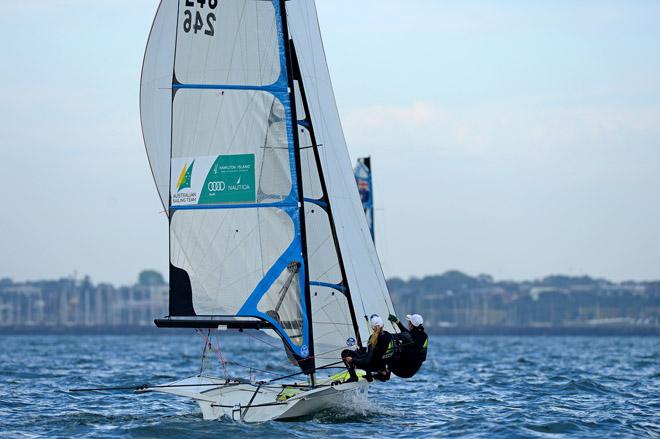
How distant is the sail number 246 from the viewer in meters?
16.9

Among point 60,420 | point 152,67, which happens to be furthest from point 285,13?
point 60,420

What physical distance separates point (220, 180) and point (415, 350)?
374 cm

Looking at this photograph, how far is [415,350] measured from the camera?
16.6 m

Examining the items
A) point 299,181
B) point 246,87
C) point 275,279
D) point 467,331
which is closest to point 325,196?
point 299,181

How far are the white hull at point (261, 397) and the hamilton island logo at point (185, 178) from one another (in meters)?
2.86

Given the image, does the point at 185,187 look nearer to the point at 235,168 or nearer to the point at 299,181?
the point at 235,168

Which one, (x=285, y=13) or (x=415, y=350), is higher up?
(x=285, y=13)

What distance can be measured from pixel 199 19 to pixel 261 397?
5.52m

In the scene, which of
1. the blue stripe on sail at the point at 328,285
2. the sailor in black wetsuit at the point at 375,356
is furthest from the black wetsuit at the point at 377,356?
the blue stripe on sail at the point at 328,285

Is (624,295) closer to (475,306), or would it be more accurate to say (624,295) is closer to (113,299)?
(475,306)

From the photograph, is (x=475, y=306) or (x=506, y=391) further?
(x=475, y=306)

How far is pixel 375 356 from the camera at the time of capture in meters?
16.4

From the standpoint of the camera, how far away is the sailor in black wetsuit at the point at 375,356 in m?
16.4

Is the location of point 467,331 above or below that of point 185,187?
below
